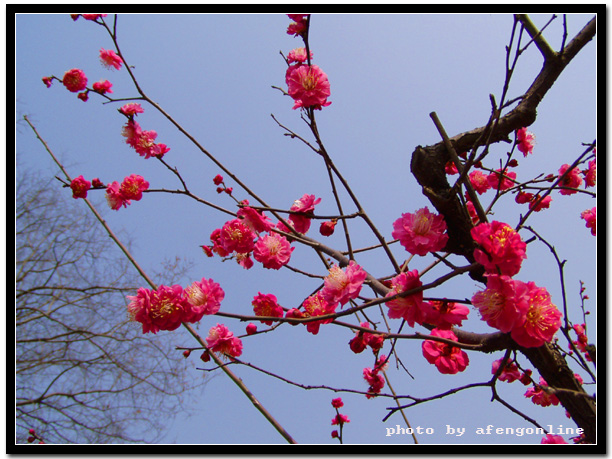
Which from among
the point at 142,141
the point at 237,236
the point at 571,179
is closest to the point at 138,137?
the point at 142,141

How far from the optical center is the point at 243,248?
1.22 m

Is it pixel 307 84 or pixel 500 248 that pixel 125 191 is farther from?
pixel 500 248

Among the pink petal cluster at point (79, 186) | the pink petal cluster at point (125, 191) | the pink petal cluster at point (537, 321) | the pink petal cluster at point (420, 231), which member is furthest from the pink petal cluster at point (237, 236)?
the pink petal cluster at point (79, 186)

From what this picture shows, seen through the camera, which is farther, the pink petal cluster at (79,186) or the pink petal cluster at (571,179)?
the pink petal cluster at (79,186)

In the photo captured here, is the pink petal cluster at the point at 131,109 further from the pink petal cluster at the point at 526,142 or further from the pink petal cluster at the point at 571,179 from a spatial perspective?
the pink petal cluster at the point at 571,179

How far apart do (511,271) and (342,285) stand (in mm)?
375

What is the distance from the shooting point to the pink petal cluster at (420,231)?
851mm

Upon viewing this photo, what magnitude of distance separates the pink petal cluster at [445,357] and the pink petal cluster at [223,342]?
66 cm

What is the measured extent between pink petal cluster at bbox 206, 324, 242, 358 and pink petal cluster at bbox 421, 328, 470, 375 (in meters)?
0.66

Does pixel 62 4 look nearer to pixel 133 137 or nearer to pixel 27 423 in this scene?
pixel 133 137

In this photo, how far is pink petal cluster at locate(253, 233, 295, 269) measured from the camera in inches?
46.4

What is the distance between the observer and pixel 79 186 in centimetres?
167

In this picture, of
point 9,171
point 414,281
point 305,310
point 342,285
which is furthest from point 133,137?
point 414,281

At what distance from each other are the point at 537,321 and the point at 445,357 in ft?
0.81
